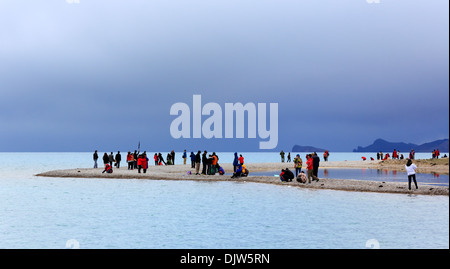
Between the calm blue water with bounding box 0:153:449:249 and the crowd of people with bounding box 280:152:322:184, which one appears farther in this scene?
the crowd of people with bounding box 280:152:322:184

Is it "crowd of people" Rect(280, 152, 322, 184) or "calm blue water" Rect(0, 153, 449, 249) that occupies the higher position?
"crowd of people" Rect(280, 152, 322, 184)

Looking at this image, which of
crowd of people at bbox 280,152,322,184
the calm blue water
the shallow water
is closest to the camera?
the calm blue water

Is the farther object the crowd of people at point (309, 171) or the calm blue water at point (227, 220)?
the crowd of people at point (309, 171)

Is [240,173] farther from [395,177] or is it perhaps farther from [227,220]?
[227,220]

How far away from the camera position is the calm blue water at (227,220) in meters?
17.2

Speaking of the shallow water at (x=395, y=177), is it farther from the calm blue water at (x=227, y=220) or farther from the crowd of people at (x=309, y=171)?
the calm blue water at (x=227, y=220)

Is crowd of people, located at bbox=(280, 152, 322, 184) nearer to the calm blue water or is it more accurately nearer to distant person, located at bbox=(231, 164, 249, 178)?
the calm blue water

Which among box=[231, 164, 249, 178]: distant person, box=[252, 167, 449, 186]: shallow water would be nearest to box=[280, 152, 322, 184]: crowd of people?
box=[231, 164, 249, 178]: distant person

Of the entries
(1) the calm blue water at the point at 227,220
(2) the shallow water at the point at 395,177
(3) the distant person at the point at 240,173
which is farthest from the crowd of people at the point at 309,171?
(2) the shallow water at the point at 395,177

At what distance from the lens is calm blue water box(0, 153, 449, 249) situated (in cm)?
1720

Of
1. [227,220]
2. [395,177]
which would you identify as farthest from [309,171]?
[227,220]

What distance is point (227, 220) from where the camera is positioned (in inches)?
877

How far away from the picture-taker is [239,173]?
42938 mm
